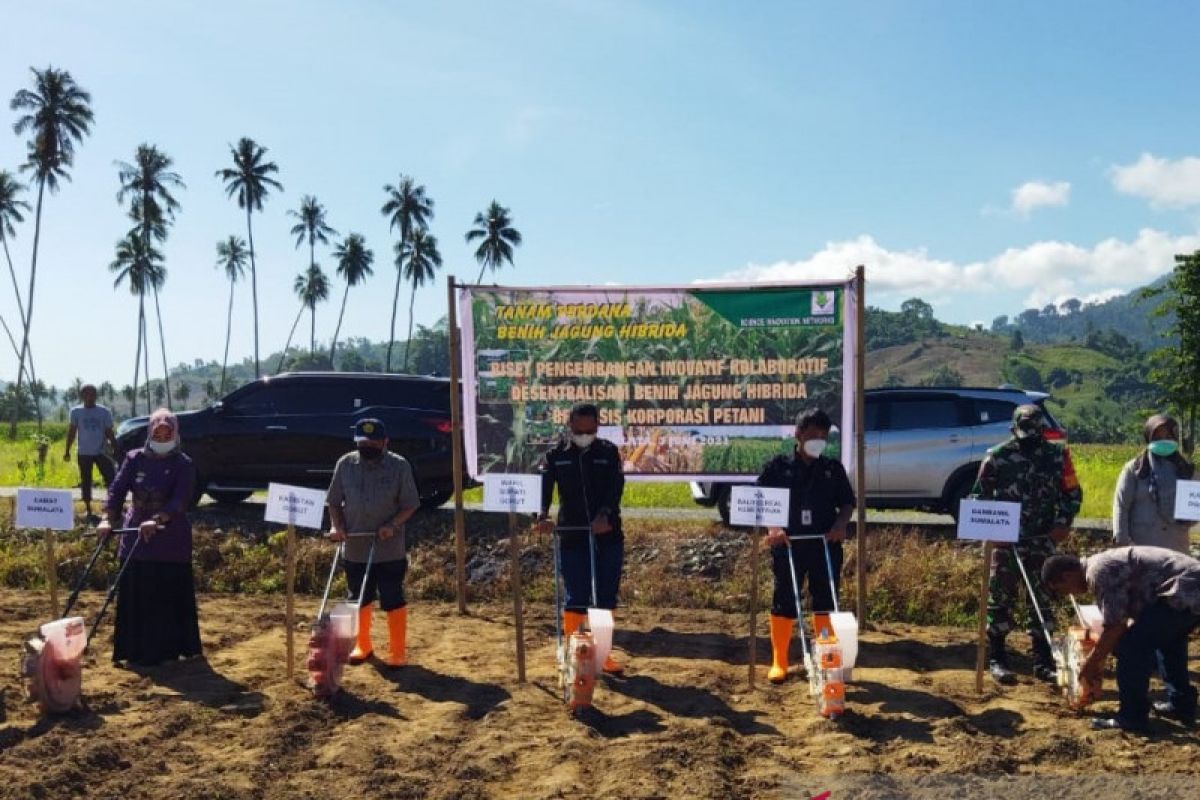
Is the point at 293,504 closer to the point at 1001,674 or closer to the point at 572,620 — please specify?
the point at 572,620

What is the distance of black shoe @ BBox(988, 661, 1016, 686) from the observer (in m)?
7.00

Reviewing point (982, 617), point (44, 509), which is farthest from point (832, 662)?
point (44, 509)

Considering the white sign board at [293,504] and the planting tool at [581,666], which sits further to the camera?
the white sign board at [293,504]

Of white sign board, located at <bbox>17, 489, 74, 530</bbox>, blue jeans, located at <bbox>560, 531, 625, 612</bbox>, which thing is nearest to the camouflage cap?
blue jeans, located at <bbox>560, 531, 625, 612</bbox>

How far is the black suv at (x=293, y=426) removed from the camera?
13094 mm

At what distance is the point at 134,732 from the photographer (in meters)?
5.87

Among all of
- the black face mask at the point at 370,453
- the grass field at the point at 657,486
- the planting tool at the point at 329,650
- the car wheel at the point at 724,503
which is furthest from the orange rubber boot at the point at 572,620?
the grass field at the point at 657,486

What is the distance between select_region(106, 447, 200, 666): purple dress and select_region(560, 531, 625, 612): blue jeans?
2676mm

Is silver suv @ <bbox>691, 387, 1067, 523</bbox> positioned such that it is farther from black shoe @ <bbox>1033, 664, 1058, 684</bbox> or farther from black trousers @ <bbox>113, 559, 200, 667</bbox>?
black trousers @ <bbox>113, 559, 200, 667</bbox>

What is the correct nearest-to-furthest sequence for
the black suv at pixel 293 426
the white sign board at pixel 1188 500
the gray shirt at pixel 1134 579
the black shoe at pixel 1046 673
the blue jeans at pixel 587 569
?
the gray shirt at pixel 1134 579, the white sign board at pixel 1188 500, the black shoe at pixel 1046 673, the blue jeans at pixel 587 569, the black suv at pixel 293 426

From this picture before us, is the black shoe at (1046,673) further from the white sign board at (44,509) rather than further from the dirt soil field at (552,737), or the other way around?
the white sign board at (44,509)

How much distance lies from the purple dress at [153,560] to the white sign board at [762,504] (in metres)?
3.80

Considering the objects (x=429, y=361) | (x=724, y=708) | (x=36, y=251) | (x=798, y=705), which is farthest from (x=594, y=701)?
(x=429, y=361)

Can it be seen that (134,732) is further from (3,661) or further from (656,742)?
(656,742)
